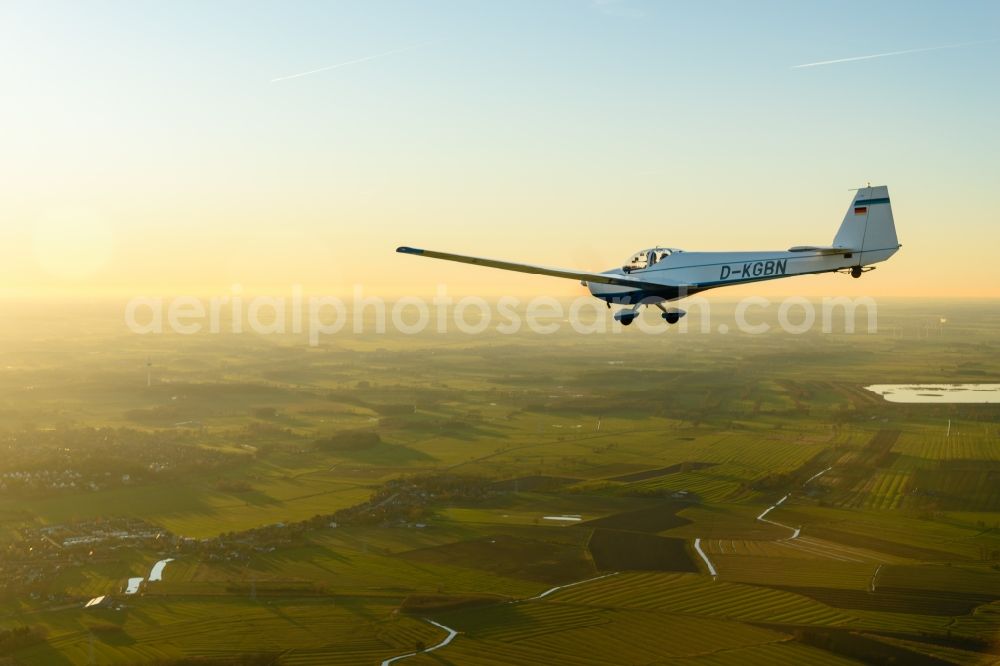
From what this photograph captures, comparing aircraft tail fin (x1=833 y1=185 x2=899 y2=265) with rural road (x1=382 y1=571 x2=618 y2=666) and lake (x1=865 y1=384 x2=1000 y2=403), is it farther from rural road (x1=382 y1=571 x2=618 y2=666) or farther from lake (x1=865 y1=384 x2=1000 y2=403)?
A: lake (x1=865 y1=384 x2=1000 y2=403)

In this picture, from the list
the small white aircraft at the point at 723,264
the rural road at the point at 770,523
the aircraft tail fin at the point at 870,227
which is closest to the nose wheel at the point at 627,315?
the small white aircraft at the point at 723,264

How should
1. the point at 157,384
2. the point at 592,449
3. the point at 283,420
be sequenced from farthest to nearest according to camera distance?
1. the point at 157,384
2. the point at 283,420
3. the point at 592,449

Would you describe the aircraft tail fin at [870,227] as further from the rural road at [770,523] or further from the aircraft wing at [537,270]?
the rural road at [770,523]

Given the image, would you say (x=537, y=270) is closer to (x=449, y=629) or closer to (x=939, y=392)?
(x=449, y=629)

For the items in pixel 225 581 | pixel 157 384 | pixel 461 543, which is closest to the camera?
pixel 225 581

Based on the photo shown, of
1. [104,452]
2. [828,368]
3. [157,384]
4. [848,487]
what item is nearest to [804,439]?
[848,487]

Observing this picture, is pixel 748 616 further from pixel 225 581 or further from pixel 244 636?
pixel 225 581

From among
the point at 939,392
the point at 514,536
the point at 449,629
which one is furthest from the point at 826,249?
the point at 939,392
